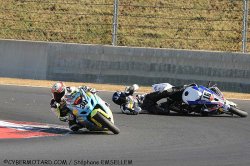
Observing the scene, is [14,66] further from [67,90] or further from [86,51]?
[67,90]

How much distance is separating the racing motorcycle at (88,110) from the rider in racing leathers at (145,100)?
118 inches

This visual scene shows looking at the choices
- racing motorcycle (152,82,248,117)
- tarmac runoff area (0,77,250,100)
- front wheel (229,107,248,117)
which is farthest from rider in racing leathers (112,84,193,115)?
tarmac runoff area (0,77,250,100)

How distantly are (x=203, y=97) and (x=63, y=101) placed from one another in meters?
3.94

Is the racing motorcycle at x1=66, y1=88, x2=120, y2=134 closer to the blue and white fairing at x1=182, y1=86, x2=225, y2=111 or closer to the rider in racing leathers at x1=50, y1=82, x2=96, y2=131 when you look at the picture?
the rider in racing leathers at x1=50, y1=82, x2=96, y2=131

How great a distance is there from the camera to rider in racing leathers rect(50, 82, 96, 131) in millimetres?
12758

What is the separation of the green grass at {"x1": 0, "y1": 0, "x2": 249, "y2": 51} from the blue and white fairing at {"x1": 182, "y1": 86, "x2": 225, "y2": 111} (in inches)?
401

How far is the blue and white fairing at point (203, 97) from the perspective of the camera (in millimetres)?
15578

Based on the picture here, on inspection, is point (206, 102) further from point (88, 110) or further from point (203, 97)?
point (88, 110)

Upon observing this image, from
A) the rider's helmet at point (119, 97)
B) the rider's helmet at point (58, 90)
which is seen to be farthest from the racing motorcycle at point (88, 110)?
the rider's helmet at point (119, 97)

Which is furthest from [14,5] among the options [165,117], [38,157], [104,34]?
[38,157]

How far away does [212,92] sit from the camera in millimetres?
15719

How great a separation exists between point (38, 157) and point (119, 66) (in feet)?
40.4

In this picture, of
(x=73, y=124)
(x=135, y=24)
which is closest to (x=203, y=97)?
(x=73, y=124)

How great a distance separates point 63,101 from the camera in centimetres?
1281
